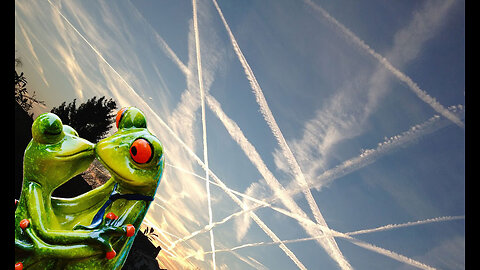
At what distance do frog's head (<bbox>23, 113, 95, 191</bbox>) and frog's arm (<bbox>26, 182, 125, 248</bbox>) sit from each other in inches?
6.0

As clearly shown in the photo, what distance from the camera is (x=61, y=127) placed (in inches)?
120

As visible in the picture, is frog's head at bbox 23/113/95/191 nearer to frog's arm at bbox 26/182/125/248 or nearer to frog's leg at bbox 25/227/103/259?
frog's arm at bbox 26/182/125/248

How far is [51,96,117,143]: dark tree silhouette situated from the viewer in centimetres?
1967

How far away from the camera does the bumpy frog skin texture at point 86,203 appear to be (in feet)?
8.95

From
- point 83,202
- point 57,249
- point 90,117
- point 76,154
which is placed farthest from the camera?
point 90,117

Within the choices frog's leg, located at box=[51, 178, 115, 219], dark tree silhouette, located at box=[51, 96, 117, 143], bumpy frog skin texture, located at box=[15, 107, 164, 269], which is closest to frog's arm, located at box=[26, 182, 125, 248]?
bumpy frog skin texture, located at box=[15, 107, 164, 269]

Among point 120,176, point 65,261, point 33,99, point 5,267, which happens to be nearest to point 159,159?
point 120,176

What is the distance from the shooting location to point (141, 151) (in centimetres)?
298

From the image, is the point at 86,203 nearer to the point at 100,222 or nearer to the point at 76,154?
the point at 100,222

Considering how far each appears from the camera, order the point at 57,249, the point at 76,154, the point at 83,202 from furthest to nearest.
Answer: the point at 83,202 → the point at 76,154 → the point at 57,249

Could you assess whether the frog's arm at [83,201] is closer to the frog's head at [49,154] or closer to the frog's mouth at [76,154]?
the frog's head at [49,154]

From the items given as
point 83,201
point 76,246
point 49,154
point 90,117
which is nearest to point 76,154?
point 49,154

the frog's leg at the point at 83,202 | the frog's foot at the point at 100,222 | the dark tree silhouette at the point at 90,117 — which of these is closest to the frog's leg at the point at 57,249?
the frog's foot at the point at 100,222

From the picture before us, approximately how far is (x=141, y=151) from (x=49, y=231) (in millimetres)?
1048
